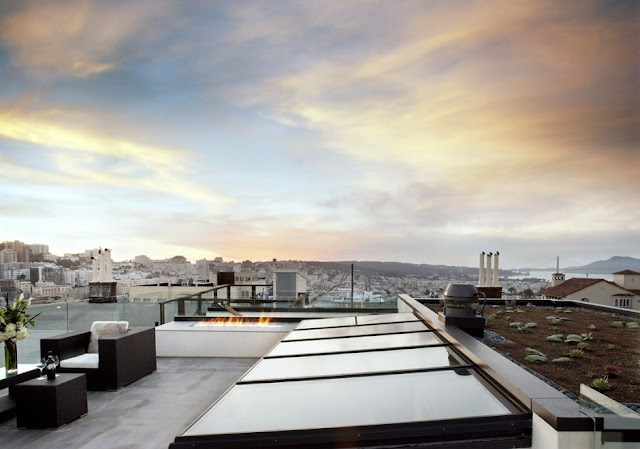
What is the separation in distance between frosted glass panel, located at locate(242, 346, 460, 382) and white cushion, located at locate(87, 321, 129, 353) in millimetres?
3546

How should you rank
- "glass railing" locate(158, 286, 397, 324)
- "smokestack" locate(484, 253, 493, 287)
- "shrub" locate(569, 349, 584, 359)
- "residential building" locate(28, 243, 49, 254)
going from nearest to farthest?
"shrub" locate(569, 349, 584, 359) < "glass railing" locate(158, 286, 397, 324) < "smokestack" locate(484, 253, 493, 287) < "residential building" locate(28, 243, 49, 254)

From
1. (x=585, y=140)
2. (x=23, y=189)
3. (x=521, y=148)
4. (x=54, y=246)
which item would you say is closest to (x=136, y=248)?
(x=54, y=246)

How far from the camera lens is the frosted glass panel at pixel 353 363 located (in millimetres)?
2965

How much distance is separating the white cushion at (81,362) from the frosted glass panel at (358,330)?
2.91 meters

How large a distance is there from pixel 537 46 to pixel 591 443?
6.82 metres

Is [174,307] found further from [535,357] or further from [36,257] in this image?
[535,357]

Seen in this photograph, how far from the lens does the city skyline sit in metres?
7.01

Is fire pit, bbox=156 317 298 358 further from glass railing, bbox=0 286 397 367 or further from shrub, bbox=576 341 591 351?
shrub, bbox=576 341 591 351

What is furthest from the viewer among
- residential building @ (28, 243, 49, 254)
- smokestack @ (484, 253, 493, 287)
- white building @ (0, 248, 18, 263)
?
residential building @ (28, 243, 49, 254)

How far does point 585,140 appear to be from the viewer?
7.74 meters

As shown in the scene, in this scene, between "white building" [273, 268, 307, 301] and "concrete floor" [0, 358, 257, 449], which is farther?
"white building" [273, 268, 307, 301]

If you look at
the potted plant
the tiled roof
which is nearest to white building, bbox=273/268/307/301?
the potted plant

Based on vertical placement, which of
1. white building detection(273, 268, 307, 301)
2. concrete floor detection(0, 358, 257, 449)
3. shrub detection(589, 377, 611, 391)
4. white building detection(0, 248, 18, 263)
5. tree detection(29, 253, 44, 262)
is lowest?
concrete floor detection(0, 358, 257, 449)

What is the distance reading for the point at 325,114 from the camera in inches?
385
